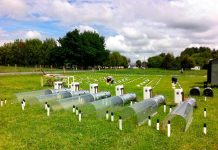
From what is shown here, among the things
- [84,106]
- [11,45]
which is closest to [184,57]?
[11,45]

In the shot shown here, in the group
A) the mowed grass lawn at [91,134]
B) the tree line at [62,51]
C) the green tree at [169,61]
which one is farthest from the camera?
the green tree at [169,61]

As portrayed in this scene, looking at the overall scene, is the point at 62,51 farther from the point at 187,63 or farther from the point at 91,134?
the point at 91,134

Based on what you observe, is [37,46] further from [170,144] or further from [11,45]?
[170,144]

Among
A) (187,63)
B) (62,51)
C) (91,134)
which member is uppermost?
(62,51)

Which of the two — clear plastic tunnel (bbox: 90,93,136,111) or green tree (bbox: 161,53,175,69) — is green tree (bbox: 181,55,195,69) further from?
clear plastic tunnel (bbox: 90,93,136,111)

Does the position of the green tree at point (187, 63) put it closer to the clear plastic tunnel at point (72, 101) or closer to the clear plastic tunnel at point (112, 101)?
the clear plastic tunnel at point (112, 101)

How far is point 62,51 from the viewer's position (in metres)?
118

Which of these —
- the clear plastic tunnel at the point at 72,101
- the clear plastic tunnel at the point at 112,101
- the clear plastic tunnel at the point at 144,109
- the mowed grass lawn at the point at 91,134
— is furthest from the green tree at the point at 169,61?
the mowed grass lawn at the point at 91,134

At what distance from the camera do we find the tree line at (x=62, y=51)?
11888cm

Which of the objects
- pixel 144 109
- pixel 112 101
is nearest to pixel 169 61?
pixel 112 101

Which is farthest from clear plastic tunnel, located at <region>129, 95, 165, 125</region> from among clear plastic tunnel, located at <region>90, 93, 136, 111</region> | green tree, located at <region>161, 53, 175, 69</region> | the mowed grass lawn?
green tree, located at <region>161, 53, 175, 69</region>

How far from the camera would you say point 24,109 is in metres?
22.5

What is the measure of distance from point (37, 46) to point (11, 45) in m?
11.1

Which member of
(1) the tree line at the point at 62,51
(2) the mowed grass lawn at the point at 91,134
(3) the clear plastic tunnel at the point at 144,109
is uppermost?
(1) the tree line at the point at 62,51
